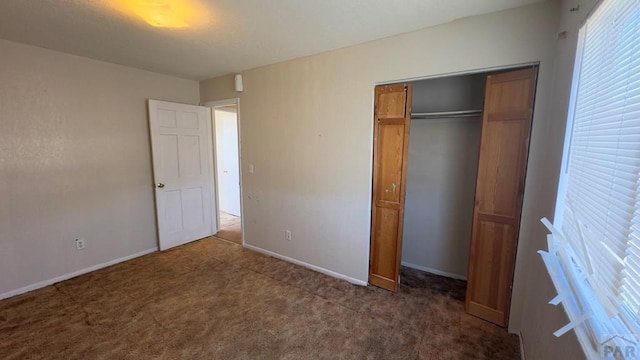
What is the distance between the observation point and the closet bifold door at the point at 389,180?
2445 millimetres

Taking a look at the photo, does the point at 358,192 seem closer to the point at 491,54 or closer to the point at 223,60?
the point at 491,54

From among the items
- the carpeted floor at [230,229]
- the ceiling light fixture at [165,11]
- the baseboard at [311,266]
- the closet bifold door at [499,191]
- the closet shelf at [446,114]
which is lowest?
the carpeted floor at [230,229]

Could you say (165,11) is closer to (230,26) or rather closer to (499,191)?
(230,26)

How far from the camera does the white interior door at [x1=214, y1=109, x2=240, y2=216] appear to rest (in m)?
5.40

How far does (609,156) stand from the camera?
0.98 metres

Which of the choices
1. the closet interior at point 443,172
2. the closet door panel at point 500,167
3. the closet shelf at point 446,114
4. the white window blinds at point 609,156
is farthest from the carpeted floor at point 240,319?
the closet shelf at point 446,114

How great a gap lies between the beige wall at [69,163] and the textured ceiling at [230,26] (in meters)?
0.30

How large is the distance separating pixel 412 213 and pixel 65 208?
3906mm

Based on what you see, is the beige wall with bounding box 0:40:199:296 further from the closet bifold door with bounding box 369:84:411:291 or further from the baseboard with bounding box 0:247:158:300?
the closet bifold door with bounding box 369:84:411:291

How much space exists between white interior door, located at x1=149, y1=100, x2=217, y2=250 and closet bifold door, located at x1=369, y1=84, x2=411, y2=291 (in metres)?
2.76

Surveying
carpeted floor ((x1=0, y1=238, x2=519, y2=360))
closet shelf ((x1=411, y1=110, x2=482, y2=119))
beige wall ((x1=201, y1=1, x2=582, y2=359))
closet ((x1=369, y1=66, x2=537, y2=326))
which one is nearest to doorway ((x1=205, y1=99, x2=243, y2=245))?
beige wall ((x1=201, y1=1, x2=582, y2=359))

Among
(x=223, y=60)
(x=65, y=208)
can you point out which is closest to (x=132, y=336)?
(x=65, y=208)

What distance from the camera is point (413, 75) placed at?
2.30 meters

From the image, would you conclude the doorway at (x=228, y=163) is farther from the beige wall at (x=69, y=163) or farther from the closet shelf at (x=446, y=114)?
the closet shelf at (x=446, y=114)
